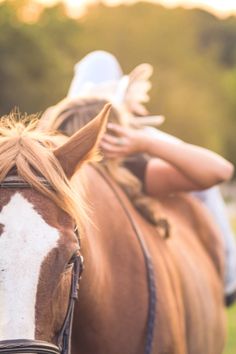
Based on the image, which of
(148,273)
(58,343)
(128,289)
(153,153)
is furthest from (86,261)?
(153,153)

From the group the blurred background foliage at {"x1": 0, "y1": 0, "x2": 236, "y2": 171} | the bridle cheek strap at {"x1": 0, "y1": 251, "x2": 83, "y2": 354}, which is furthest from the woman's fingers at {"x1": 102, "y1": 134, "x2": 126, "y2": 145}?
the blurred background foliage at {"x1": 0, "y1": 0, "x2": 236, "y2": 171}

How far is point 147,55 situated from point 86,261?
62.9 m

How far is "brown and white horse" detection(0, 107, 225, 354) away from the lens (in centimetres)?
271

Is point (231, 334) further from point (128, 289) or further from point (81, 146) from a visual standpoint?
point (81, 146)

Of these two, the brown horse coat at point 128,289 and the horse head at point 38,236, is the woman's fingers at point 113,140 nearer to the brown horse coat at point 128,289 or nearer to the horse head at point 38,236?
the brown horse coat at point 128,289

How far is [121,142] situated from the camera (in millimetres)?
4184

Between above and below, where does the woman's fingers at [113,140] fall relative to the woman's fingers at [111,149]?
above

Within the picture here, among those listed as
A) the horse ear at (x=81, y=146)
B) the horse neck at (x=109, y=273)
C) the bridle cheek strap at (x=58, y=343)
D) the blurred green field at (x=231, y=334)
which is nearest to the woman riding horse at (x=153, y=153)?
the horse neck at (x=109, y=273)

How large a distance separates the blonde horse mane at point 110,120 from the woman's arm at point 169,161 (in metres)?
0.11

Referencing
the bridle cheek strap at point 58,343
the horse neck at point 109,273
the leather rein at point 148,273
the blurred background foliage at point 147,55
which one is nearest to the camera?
the bridle cheek strap at point 58,343

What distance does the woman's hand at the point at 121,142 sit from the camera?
416 cm

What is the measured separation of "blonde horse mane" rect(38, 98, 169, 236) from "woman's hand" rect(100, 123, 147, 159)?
0.27 feet

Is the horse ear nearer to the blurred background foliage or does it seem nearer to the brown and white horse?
the brown and white horse

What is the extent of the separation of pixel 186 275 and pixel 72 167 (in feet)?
6.10
